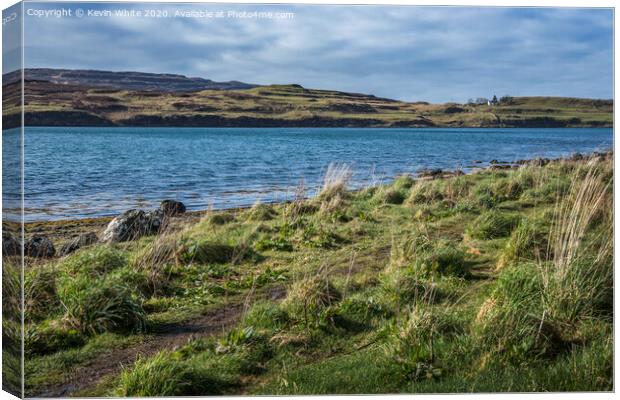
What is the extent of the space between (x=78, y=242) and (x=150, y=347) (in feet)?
8.71

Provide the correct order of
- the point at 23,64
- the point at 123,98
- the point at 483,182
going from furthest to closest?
the point at 483,182, the point at 123,98, the point at 23,64

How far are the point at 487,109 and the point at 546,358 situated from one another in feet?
10.6

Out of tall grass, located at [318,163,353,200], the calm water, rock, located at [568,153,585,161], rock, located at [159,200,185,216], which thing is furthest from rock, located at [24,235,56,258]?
rock, located at [568,153,585,161]

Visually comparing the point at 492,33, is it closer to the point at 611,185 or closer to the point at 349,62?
the point at 349,62

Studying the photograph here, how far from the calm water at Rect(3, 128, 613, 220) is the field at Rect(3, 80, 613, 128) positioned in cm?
14

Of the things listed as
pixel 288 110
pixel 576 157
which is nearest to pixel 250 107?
pixel 288 110

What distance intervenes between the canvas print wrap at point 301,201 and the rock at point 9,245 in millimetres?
25

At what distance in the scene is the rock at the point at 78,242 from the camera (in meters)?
9.16

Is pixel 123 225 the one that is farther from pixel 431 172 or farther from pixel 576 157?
pixel 576 157

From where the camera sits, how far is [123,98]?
8250 millimetres

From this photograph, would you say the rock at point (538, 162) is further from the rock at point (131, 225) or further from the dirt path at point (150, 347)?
the rock at point (131, 225)

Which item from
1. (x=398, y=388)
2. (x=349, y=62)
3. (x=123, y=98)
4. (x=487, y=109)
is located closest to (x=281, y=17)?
(x=349, y=62)

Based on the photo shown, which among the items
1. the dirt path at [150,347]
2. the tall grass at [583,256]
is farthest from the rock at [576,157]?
the dirt path at [150,347]

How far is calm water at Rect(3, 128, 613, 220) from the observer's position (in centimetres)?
819
